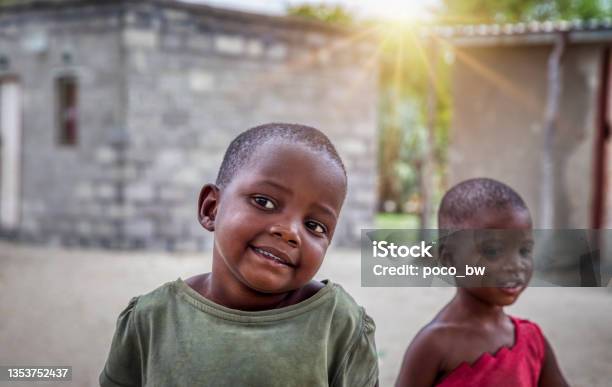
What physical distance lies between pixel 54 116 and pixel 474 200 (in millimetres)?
9257

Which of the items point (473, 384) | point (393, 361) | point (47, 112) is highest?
point (47, 112)

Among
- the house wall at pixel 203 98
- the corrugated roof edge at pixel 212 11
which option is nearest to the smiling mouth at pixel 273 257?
the house wall at pixel 203 98

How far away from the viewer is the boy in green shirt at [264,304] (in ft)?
4.28

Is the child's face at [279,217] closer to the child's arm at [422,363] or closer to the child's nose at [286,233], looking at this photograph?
the child's nose at [286,233]

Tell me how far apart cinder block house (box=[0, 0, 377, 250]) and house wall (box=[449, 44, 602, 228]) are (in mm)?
2398

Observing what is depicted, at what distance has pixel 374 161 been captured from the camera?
1079cm

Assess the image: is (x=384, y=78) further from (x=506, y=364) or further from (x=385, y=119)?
(x=506, y=364)

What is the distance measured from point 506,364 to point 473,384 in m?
0.12

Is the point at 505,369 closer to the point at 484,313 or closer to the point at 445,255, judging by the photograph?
the point at 484,313

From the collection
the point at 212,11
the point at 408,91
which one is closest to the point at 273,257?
the point at 212,11

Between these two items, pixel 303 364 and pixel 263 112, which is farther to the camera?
pixel 263 112

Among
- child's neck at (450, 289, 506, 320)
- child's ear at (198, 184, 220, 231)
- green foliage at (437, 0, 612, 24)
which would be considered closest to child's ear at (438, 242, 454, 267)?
child's neck at (450, 289, 506, 320)

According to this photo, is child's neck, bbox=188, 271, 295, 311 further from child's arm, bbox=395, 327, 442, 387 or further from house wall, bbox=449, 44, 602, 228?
house wall, bbox=449, 44, 602, 228

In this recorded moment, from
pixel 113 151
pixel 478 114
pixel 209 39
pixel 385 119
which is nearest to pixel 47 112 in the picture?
pixel 113 151
